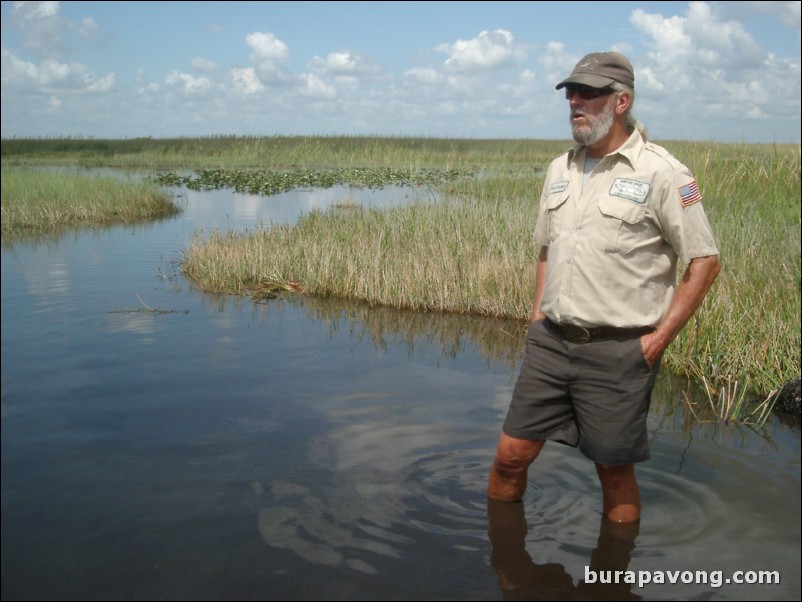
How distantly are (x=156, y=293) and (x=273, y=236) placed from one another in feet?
7.05

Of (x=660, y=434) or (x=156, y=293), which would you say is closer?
(x=660, y=434)

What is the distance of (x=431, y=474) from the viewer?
4438 millimetres

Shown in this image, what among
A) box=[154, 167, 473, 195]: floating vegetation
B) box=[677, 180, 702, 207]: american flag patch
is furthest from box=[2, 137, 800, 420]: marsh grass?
box=[154, 167, 473, 195]: floating vegetation

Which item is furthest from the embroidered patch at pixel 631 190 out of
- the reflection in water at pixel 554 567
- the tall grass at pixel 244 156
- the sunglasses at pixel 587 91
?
the tall grass at pixel 244 156

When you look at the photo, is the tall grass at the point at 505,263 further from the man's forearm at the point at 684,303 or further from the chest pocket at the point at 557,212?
the chest pocket at the point at 557,212

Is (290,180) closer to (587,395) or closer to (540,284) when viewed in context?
(540,284)

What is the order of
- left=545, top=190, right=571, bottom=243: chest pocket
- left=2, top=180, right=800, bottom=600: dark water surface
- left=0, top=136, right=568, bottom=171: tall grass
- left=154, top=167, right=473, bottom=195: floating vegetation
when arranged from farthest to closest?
left=0, top=136, right=568, bottom=171: tall grass, left=154, top=167, right=473, bottom=195: floating vegetation, left=2, top=180, right=800, bottom=600: dark water surface, left=545, top=190, right=571, bottom=243: chest pocket

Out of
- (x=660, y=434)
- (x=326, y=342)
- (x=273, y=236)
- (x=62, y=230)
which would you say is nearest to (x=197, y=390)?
(x=326, y=342)

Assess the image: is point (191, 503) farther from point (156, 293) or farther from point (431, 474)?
point (156, 293)

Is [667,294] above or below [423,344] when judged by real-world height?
above

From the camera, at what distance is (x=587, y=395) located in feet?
10.7

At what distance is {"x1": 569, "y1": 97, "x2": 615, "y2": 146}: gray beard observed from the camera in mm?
3162

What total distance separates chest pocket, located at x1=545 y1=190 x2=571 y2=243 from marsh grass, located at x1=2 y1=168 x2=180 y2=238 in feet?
42.7

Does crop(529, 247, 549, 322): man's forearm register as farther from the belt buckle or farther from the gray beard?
the gray beard
